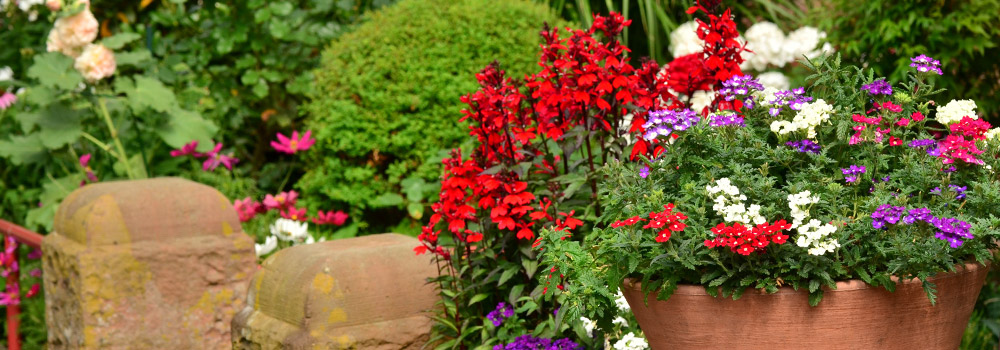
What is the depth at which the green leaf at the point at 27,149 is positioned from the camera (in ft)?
15.2

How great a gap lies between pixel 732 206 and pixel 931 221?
367 mm

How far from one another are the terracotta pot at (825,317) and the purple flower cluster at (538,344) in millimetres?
624

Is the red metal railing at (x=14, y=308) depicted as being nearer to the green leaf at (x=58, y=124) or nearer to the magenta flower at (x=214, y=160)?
the green leaf at (x=58, y=124)

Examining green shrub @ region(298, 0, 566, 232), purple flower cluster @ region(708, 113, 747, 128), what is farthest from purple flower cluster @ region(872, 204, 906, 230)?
green shrub @ region(298, 0, 566, 232)

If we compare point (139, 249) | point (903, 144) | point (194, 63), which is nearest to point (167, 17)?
point (194, 63)

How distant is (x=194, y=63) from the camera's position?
5609 mm

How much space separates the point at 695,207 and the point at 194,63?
14.4 feet

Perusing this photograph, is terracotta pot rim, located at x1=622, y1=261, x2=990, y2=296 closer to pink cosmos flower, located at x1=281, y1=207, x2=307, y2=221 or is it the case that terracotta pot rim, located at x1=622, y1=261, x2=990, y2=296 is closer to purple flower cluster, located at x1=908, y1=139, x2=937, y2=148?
purple flower cluster, located at x1=908, y1=139, x2=937, y2=148

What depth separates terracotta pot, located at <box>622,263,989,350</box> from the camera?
1846 mm

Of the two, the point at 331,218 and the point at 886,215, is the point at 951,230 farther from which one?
the point at 331,218

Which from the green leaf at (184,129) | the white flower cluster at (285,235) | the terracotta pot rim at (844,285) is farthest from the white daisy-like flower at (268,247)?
the terracotta pot rim at (844,285)

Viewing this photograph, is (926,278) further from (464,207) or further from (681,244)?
(464,207)

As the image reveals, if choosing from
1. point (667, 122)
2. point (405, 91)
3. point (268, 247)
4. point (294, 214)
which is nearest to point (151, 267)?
point (268, 247)

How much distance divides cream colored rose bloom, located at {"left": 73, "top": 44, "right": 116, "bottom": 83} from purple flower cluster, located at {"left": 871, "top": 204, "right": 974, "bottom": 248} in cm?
363
